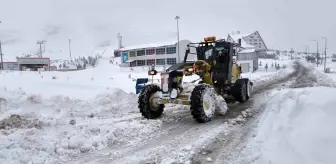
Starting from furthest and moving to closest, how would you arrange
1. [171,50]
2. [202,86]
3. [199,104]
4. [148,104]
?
[171,50] < [148,104] < [202,86] < [199,104]

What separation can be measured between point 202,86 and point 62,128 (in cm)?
368

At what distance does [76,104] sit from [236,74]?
6.10 meters

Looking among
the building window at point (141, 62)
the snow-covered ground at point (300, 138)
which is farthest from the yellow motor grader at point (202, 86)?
the building window at point (141, 62)

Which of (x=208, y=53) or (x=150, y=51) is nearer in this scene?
(x=208, y=53)

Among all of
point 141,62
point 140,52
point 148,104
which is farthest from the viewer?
point 141,62

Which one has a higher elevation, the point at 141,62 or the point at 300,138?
the point at 141,62

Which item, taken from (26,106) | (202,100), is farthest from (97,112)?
(202,100)

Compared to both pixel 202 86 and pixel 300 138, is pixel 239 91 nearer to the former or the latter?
pixel 202 86

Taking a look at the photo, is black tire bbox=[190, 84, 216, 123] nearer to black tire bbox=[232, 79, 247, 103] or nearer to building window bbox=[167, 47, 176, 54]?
black tire bbox=[232, 79, 247, 103]


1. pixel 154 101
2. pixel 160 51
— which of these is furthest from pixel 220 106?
pixel 160 51

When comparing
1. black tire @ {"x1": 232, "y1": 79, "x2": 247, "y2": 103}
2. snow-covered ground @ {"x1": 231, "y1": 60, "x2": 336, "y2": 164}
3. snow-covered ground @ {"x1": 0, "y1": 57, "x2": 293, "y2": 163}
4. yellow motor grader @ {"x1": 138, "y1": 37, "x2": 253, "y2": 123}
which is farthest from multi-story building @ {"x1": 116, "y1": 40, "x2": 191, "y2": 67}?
snow-covered ground @ {"x1": 231, "y1": 60, "x2": 336, "y2": 164}

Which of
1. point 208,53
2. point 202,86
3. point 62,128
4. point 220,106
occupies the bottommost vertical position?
point 62,128

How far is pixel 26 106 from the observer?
10.1 m

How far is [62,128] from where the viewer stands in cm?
741
